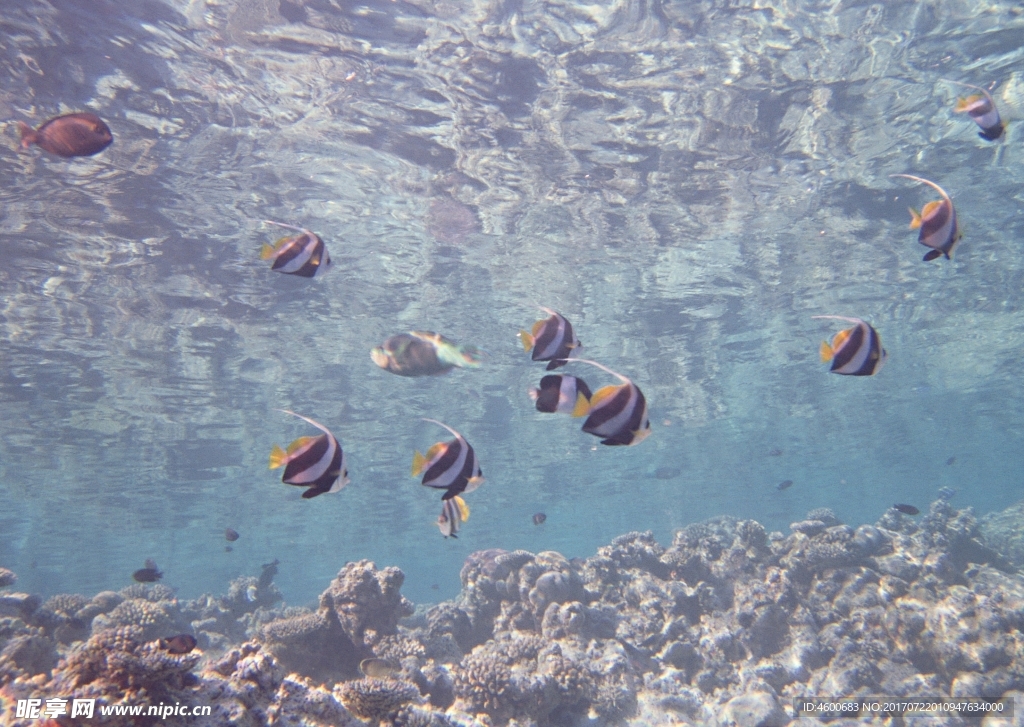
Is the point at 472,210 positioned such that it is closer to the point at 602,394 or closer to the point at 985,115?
the point at 985,115

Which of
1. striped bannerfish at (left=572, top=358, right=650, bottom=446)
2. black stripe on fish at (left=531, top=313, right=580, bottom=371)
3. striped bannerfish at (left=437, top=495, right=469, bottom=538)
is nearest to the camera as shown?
striped bannerfish at (left=572, top=358, right=650, bottom=446)

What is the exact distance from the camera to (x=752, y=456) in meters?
41.8

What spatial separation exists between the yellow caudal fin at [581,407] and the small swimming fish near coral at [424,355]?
3.65 feet

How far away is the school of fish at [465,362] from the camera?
2625 mm

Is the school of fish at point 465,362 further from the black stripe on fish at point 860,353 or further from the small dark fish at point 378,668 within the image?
the small dark fish at point 378,668

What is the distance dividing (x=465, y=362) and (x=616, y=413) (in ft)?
4.46

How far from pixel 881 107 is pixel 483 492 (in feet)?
121

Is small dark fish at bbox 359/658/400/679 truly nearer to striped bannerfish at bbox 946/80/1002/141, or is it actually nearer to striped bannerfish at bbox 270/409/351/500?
striped bannerfish at bbox 270/409/351/500

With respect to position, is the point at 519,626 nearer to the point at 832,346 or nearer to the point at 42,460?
the point at 832,346

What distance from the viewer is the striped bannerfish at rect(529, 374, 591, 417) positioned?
2775 millimetres

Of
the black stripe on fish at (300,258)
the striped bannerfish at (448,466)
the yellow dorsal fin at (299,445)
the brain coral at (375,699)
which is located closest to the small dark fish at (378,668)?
the brain coral at (375,699)

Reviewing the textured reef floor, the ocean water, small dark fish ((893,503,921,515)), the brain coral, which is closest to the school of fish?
the brain coral

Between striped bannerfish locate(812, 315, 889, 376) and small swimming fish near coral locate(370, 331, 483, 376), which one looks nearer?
striped bannerfish locate(812, 315, 889, 376)

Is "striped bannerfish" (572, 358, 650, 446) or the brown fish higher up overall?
the brown fish
